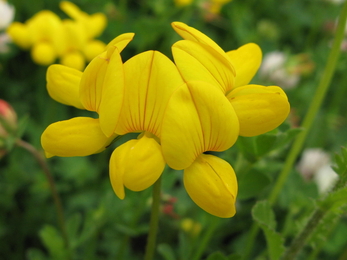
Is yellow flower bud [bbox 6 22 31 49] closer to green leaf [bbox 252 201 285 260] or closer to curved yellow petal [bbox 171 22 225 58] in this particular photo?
curved yellow petal [bbox 171 22 225 58]

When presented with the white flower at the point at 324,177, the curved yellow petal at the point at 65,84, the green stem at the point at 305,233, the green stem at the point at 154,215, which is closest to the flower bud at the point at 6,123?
the curved yellow petal at the point at 65,84

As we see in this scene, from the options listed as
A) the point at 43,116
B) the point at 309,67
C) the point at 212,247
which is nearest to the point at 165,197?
the point at 212,247

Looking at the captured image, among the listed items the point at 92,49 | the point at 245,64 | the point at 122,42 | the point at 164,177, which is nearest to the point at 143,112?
the point at 122,42

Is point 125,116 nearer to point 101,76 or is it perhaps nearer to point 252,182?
point 101,76

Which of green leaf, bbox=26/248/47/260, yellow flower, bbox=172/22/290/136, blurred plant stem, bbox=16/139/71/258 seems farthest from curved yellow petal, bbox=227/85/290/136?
green leaf, bbox=26/248/47/260

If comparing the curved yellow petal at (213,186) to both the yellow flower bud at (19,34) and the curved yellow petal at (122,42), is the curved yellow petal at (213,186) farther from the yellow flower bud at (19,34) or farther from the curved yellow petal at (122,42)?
the yellow flower bud at (19,34)

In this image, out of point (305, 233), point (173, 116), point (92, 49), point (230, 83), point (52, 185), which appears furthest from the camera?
point (92, 49)
